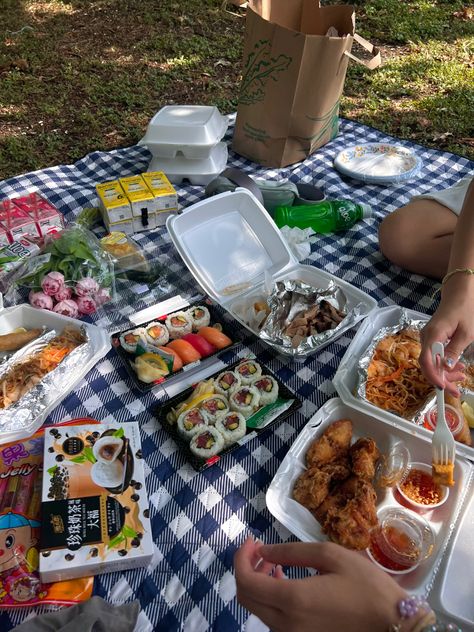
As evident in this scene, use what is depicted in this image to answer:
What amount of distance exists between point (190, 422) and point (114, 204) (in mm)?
1046

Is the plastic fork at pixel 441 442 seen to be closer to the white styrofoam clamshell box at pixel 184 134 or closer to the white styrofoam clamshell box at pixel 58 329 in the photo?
the white styrofoam clamshell box at pixel 58 329

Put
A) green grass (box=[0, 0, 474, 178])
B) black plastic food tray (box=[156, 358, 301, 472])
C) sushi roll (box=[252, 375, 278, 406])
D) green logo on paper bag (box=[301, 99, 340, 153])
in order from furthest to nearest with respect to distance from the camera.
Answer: green grass (box=[0, 0, 474, 178]) → green logo on paper bag (box=[301, 99, 340, 153]) → sushi roll (box=[252, 375, 278, 406]) → black plastic food tray (box=[156, 358, 301, 472])

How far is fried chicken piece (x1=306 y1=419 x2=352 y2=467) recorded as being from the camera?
4.06 ft

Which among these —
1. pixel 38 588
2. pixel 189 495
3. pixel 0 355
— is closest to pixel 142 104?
pixel 0 355

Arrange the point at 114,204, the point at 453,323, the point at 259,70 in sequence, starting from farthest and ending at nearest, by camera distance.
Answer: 1. the point at 259,70
2. the point at 114,204
3. the point at 453,323

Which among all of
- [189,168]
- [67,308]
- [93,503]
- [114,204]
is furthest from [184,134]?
[93,503]

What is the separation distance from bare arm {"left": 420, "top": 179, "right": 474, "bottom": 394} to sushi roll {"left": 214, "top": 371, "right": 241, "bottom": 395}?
53 centimetres

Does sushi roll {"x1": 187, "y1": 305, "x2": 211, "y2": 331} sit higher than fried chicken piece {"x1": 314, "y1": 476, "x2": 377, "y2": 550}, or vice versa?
fried chicken piece {"x1": 314, "y1": 476, "x2": 377, "y2": 550}

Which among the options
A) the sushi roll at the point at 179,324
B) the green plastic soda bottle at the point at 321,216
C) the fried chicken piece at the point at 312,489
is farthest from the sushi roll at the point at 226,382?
the green plastic soda bottle at the point at 321,216

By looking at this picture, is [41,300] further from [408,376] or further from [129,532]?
[408,376]

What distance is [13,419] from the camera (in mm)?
1312

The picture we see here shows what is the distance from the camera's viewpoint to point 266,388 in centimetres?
144

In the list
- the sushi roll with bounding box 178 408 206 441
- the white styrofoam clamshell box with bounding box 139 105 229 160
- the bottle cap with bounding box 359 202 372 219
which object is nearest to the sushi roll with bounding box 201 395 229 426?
the sushi roll with bounding box 178 408 206 441

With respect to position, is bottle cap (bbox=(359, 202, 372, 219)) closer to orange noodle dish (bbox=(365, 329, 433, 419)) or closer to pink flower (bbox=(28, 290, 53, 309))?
orange noodle dish (bbox=(365, 329, 433, 419))
